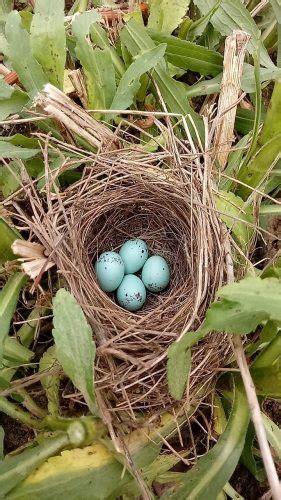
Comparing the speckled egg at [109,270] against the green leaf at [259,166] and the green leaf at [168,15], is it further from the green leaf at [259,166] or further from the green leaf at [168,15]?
the green leaf at [168,15]

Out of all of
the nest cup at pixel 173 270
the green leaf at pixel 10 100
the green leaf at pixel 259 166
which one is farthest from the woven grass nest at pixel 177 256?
the green leaf at pixel 10 100

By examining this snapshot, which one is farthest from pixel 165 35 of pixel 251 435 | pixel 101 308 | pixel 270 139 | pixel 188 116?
pixel 251 435

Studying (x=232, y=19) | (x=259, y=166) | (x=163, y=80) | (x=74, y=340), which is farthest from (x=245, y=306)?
(x=232, y=19)

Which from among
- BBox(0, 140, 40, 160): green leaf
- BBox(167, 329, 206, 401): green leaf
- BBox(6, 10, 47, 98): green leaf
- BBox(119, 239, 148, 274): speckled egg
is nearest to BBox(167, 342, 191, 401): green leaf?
BBox(167, 329, 206, 401): green leaf

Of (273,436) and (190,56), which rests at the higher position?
(190,56)

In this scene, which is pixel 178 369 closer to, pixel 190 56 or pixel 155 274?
pixel 155 274

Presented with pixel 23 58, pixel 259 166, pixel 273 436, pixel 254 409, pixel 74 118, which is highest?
pixel 23 58

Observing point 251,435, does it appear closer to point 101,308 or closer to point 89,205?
point 101,308
